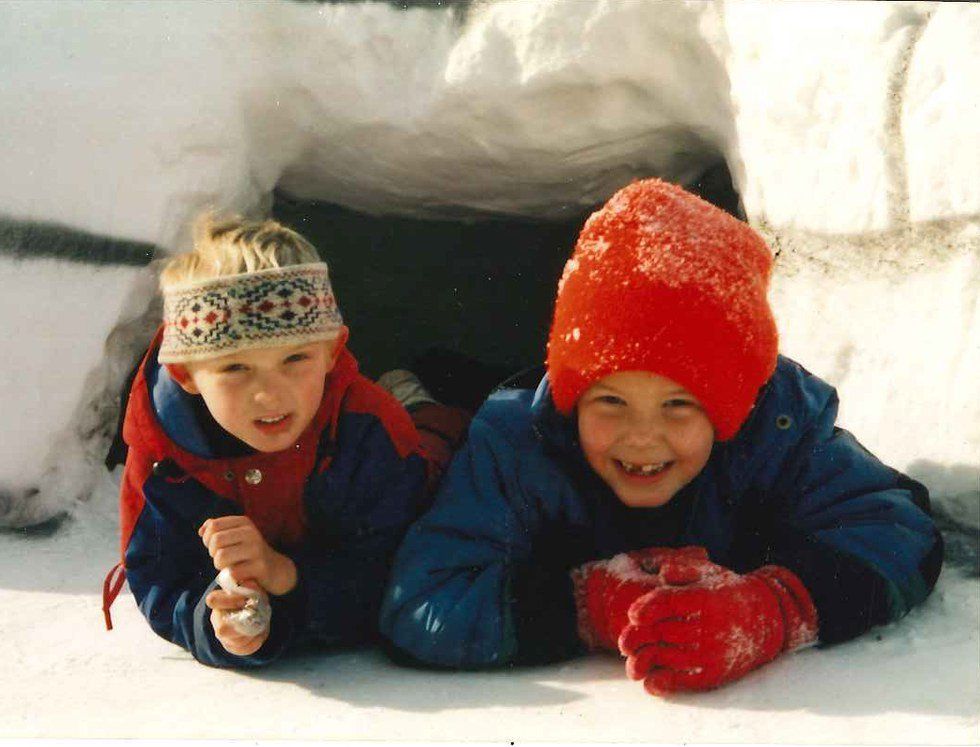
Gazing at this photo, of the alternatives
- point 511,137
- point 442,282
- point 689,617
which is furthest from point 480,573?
point 442,282

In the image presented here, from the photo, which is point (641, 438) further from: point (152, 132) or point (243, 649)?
point (152, 132)

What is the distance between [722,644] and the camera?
3.69 ft

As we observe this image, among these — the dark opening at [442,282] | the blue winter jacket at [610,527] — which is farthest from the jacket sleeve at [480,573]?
the dark opening at [442,282]

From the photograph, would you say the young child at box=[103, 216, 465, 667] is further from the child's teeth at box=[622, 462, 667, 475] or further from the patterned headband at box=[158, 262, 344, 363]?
the child's teeth at box=[622, 462, 667, 475]

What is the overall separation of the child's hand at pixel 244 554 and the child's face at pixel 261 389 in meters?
0.11

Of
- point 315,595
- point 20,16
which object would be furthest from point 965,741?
point 20,16

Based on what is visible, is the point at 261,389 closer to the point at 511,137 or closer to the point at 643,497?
the point at 643,497

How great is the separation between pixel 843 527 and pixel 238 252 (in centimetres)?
74

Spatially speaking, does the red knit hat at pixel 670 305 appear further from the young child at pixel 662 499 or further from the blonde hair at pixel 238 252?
the blonde hair at pixel 238 252

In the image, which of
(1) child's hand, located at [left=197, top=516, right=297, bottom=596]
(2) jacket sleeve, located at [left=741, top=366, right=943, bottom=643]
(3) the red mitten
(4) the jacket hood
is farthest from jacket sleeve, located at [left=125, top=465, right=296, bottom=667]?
(2) jacket sleeve, located at [left=741, top=366, right=943, bottom=643]

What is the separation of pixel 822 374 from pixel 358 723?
0.77 metres

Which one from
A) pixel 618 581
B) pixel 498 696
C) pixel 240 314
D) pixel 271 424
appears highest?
pixel 240 314

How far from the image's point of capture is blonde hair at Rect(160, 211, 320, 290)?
127 centimetres

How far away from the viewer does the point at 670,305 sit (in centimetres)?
124
